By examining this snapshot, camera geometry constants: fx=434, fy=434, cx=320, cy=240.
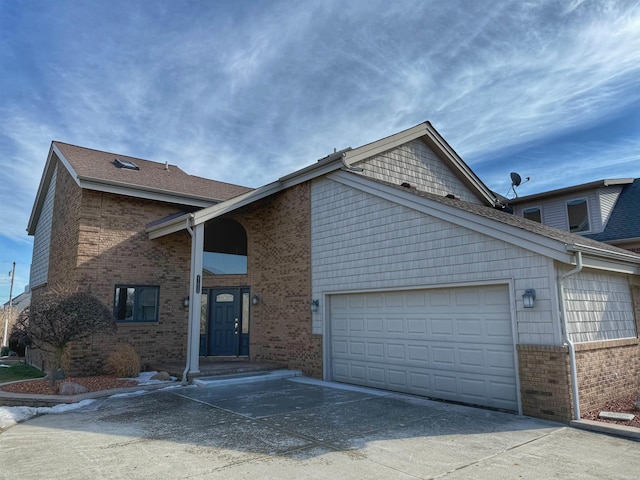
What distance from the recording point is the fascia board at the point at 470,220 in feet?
22.1

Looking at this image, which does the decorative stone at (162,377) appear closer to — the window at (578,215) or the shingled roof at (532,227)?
the shingled roof at (532,227)

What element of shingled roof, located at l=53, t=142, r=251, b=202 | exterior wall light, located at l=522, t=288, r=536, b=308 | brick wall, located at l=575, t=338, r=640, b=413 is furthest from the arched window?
brick wall, located at l=575, t=338, r=640, b=413

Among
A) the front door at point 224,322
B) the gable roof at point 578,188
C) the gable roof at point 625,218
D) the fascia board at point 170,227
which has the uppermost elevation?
the gable roof at point 578,188

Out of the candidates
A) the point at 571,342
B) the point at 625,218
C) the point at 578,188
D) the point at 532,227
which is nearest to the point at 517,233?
the point at 532,227

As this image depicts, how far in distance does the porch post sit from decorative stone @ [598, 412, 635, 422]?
26.6 feet

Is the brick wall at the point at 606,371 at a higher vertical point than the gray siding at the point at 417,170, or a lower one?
lower

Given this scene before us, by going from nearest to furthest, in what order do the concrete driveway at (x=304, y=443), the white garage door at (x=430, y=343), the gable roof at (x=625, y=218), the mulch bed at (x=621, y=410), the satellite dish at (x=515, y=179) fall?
1. the concrete driveway at (x=304, y=443)
2. the mulch bed at (x=621, y=410)
3. the white garage door at (x=430, y=343)
4. the gable roof at (x=625, y=218)
5. the satellite dish at (x=515, y=179)

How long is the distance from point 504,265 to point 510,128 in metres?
10.4

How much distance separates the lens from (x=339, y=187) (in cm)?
1098

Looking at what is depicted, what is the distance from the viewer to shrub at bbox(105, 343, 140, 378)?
10844mm

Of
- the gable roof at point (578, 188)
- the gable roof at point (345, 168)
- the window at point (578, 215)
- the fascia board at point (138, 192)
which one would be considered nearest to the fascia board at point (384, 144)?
the gable roof at point (345, 168)

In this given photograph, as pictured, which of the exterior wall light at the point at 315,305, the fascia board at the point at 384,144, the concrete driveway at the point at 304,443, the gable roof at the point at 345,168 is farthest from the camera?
the fascia board at the point at 384,144

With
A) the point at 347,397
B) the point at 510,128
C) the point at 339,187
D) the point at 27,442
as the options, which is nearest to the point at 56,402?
the point at 27,442

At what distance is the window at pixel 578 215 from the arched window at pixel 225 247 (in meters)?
11.6
